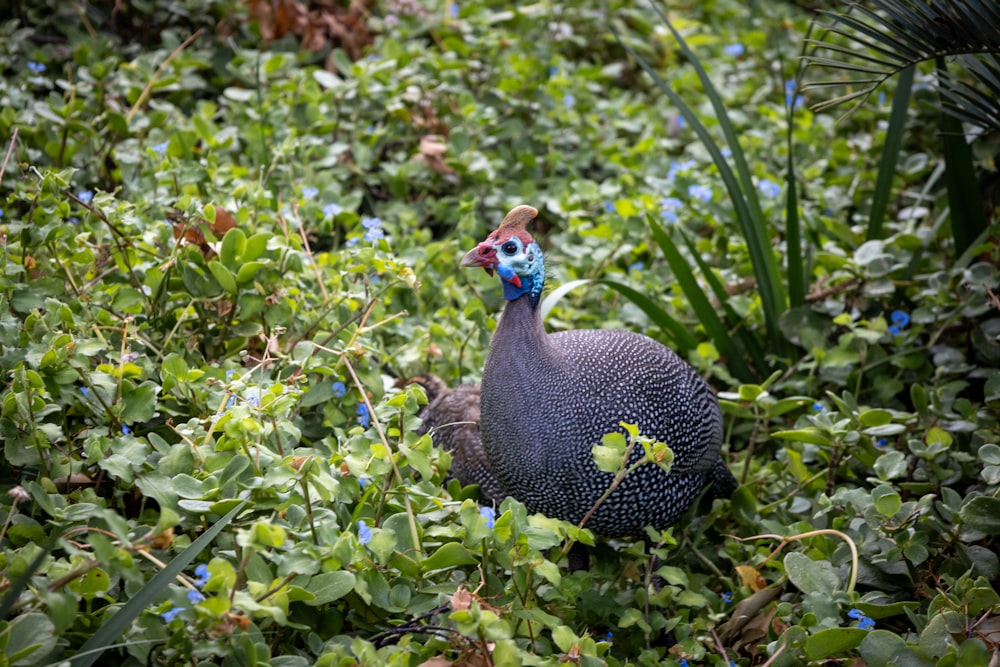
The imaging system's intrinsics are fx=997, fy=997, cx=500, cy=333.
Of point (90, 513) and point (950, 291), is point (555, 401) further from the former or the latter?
point (950, 291)

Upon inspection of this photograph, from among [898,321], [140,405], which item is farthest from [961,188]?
[140,405]

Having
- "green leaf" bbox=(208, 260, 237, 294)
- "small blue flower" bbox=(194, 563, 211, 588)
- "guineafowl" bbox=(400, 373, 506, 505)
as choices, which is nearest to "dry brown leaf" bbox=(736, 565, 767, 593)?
"guineafowl" bbox=(400, 373, 506, 505)

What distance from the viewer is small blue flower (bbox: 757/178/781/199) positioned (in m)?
3.70

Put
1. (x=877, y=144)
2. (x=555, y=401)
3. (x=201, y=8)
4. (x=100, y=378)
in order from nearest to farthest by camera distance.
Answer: (x=100, y=378) < (x=555, y=401) < (x=877, y=144) < (x=201, y=8)

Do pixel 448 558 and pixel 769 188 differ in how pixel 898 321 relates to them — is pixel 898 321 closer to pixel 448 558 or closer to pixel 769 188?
pixel 769 188

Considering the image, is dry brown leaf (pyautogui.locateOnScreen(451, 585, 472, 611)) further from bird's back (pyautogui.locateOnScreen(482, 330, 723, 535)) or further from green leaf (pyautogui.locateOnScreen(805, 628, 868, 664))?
green leaf (pyautogui.locateOnScreen(805, 628, 868, 664))

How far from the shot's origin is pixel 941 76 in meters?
2.85

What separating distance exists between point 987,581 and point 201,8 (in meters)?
3.73

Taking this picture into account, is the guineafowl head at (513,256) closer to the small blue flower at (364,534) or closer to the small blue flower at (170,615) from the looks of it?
the small blue flower at (364,534)

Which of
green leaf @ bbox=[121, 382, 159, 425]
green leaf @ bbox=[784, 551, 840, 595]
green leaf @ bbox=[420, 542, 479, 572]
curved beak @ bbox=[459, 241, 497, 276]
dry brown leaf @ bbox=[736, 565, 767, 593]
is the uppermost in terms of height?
curved beak @ bbox=[459, 241, 497, 276]

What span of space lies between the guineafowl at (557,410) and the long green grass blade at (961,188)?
1.32 metres

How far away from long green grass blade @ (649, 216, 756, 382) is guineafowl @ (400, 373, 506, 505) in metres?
0.74

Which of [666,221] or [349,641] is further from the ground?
[666,221]

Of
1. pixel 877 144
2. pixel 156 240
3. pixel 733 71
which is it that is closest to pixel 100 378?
pixel 156 240
